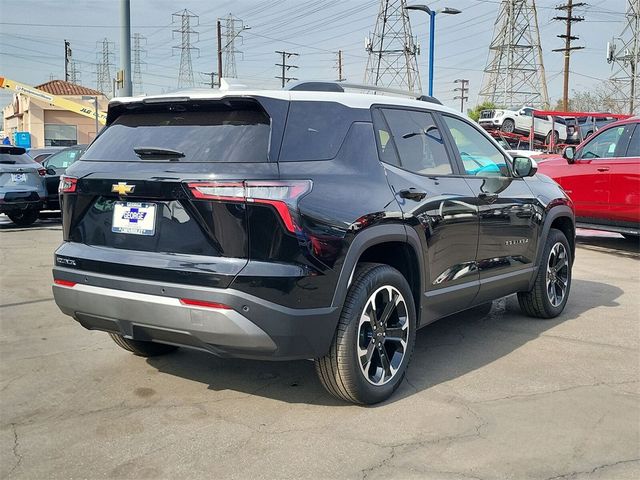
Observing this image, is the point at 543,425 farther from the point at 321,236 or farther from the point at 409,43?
the point at 409,43

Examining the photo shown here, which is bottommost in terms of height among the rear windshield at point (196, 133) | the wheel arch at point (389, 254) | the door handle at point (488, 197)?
the wheel arch at point (389, 254)

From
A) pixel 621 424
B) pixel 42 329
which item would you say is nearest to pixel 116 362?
pixel 42 329

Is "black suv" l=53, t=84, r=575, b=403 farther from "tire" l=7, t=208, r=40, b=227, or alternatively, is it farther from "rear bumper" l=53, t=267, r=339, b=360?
"tire" l=7, t=208, r=40, b=227

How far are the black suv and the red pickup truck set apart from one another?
5.88 metres

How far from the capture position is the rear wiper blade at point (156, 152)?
377cm

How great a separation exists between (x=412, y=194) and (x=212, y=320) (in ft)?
5.15

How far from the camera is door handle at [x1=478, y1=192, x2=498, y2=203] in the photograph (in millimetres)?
5054

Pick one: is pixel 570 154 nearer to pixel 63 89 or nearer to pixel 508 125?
pixel 508 125

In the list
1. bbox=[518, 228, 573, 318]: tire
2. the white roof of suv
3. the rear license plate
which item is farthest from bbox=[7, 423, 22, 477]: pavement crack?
bbox=[518, 228, 573, 318]: tire

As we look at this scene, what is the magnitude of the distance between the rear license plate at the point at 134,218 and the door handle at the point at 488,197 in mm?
2469

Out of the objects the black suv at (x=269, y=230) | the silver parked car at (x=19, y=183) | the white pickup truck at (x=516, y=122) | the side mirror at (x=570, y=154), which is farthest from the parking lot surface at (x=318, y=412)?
the white pickup truck at (x=516, y=122)

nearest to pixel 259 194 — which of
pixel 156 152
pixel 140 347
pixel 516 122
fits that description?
pixel 156 152

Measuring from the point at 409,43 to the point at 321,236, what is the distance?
52.3m

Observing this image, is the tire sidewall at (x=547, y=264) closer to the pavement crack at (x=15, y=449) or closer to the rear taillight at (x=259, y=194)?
the rear taillight at (x=259, y=194)
